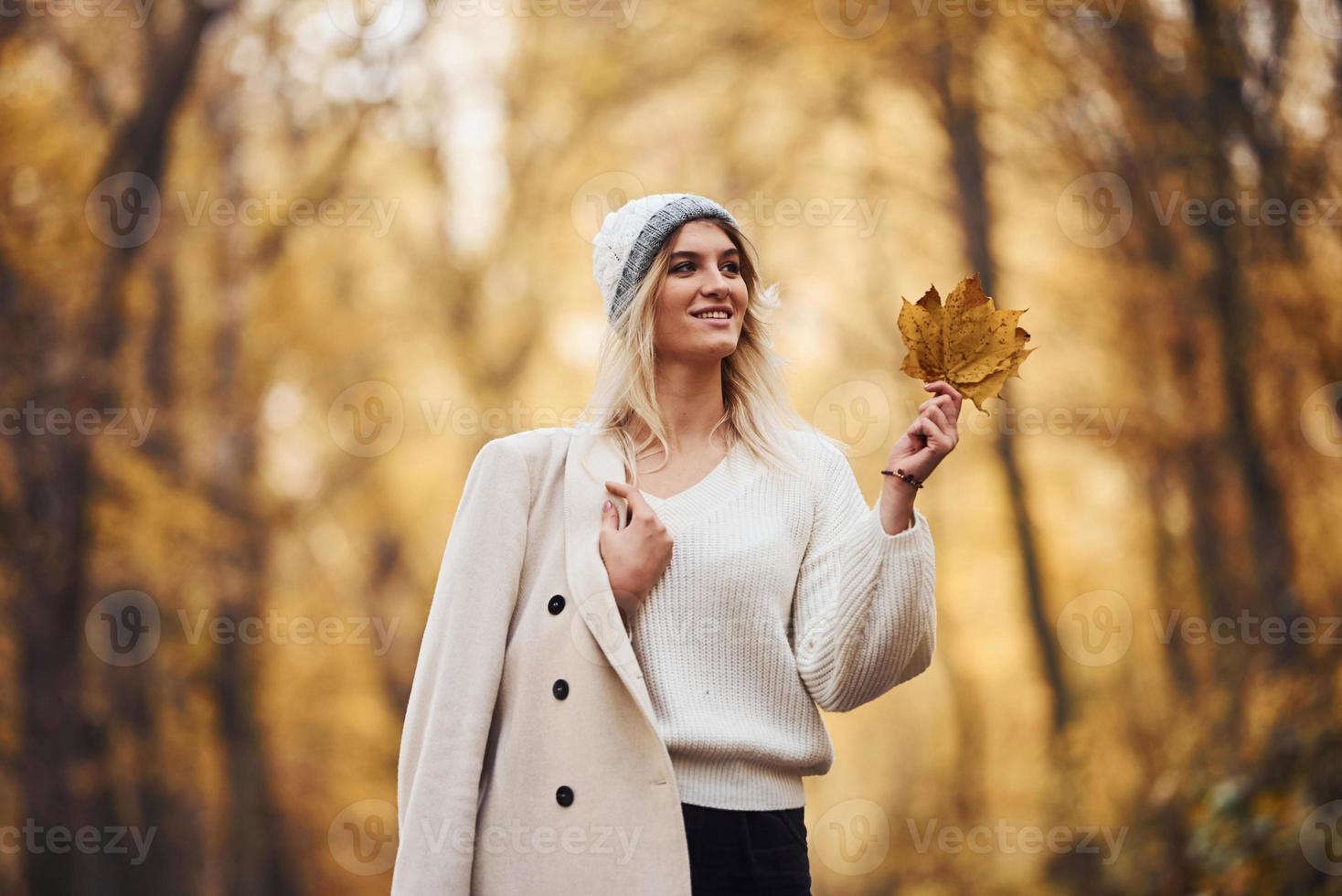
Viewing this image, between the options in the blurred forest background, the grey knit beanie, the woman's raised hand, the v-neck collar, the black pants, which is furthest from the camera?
the blurred forest background

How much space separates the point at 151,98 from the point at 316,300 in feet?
4.49

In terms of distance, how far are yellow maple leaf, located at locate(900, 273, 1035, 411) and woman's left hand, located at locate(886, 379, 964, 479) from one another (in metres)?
0.03

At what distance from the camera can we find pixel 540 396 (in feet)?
24.3

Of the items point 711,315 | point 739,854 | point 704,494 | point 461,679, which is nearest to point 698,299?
point 711,315

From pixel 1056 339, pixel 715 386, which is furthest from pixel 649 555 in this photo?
pixel 1056 339

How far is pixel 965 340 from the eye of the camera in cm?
199

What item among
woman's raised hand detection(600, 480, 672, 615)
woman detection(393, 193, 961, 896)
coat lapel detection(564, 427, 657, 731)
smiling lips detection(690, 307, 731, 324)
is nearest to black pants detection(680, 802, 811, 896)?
woman detection(393, 193, 961, 896)

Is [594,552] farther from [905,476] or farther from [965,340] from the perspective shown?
[965,340]

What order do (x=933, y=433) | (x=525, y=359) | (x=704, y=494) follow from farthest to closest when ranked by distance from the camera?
1. (x=525, y=359)
2. (x=704, y=494)
3. (x=933, y=433)

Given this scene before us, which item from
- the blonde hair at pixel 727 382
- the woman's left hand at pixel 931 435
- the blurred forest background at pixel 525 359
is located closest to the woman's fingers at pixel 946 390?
the woman's left hand at pixel 931 435

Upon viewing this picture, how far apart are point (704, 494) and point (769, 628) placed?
0.81 feet

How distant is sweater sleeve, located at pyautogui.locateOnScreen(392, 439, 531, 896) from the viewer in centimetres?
193

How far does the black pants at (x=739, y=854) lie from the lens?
1.92 meters

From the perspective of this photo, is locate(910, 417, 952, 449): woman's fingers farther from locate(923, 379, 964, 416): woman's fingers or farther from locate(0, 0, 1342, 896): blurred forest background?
locate(0, 0, 1342, 896): blurred forest background
